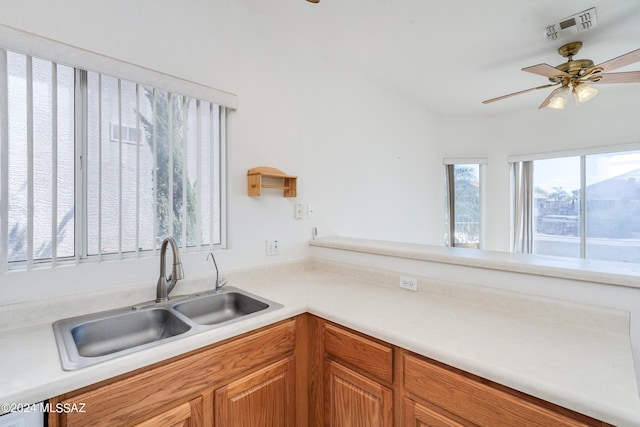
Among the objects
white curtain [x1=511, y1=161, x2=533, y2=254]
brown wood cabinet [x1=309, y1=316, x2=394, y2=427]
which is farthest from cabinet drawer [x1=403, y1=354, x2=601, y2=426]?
white curtain [x1=511, y1=161, x2=533, y2=254]

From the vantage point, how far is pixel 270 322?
1279 millimetres

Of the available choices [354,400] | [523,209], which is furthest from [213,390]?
[523,209]

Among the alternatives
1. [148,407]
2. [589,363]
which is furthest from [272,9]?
[589,363]

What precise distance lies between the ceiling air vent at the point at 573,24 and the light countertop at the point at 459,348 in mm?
2124

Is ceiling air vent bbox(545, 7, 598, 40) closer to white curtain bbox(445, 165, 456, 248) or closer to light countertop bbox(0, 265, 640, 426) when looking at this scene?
light countertop bbox(0, 265, 640, 426)

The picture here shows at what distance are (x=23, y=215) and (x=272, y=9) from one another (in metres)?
1.83

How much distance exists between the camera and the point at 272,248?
205 centimetres

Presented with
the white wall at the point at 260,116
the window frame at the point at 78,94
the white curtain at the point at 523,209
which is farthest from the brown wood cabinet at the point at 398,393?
the white curtain at the point at 523,209

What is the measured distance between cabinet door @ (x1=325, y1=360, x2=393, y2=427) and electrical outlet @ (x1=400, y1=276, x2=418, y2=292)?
23.1 inches

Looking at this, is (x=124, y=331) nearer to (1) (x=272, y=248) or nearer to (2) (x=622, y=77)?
(1) (x=272, y=248)

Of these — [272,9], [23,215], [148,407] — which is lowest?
[148,407]

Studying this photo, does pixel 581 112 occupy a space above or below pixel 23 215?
above

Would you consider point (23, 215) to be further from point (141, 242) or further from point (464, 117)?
point (464, 117)

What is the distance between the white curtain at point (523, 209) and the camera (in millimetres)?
4277
